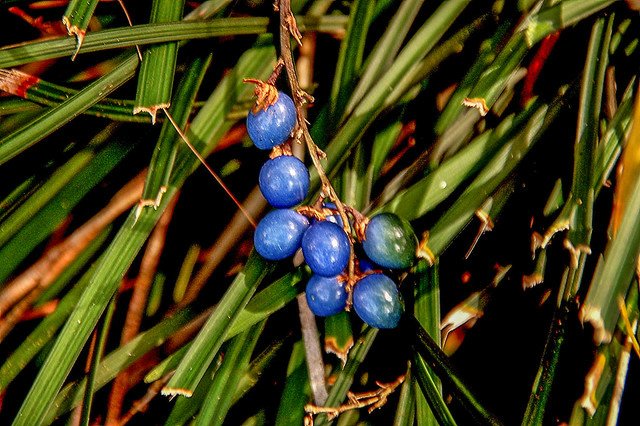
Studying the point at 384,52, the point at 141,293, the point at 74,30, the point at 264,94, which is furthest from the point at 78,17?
the point at 141,293

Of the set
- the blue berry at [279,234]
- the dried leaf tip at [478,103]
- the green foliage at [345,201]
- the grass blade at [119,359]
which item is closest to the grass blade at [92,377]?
the green foliage at [345,201]

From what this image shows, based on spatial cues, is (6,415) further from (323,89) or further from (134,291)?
(323,89)

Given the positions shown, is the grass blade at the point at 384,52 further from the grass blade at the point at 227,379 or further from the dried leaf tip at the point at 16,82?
the dried leaf tip at the point at 16,82

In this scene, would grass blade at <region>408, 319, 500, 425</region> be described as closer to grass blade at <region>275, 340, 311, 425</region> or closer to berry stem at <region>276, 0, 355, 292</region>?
berry stem at <region>276, 0, 355, 292</region>

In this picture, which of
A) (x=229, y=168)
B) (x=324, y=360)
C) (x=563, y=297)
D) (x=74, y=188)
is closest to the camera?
(x=563, y=297)

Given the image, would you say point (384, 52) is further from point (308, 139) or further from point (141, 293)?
point (141, 293)

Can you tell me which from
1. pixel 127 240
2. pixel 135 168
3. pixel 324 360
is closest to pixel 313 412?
pixel 324 360

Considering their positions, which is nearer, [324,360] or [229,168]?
[324,360]
